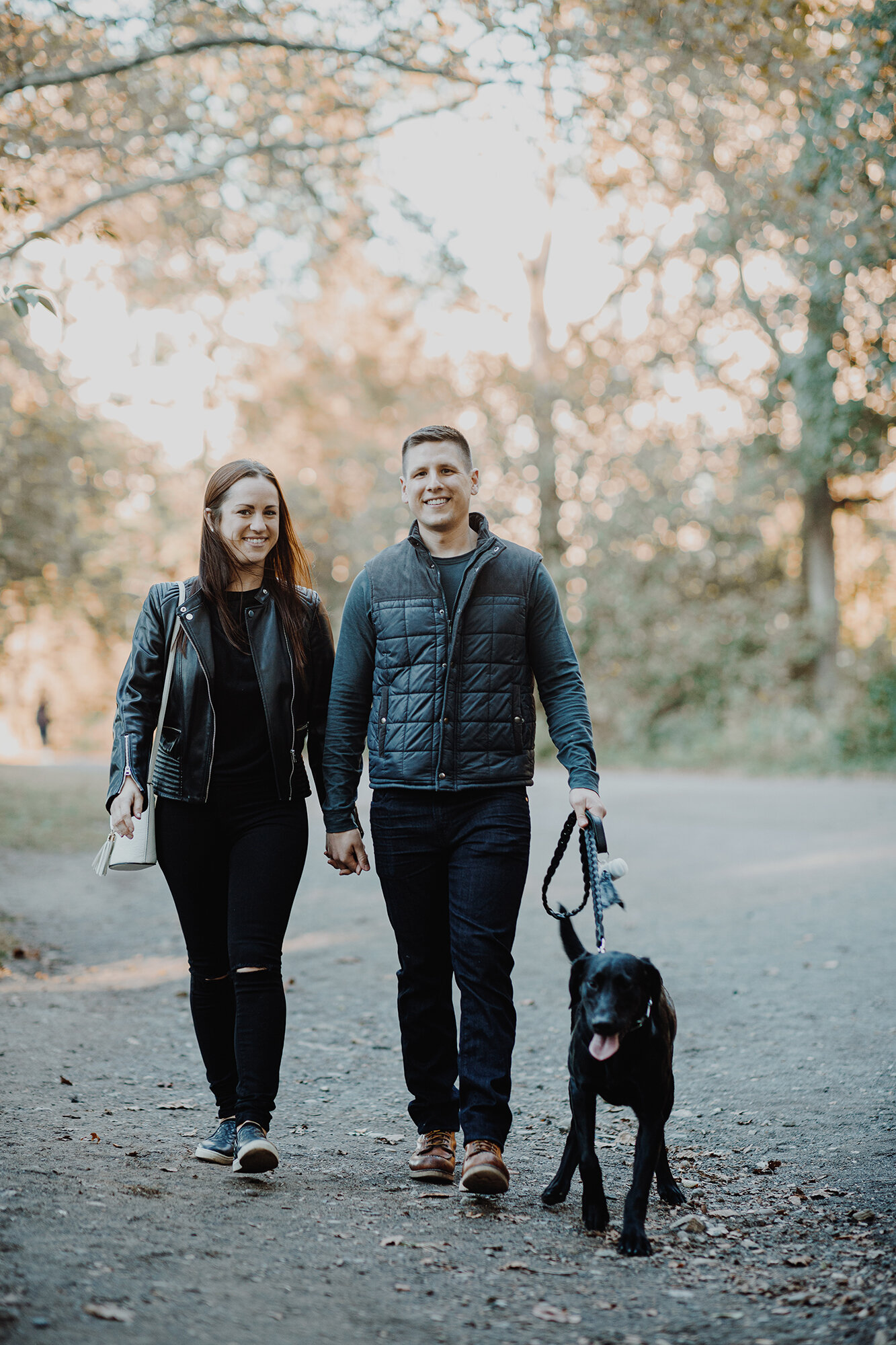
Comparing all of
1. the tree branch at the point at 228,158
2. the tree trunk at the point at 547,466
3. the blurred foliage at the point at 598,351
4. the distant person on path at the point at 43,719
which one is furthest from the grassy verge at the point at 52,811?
the distant person on path at the point at 43,719

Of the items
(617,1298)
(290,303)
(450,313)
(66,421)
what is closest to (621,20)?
(617,1298)

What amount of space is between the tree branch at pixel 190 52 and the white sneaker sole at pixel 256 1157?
7493mm

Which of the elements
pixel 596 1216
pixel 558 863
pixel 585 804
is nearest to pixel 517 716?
pixel 585 804

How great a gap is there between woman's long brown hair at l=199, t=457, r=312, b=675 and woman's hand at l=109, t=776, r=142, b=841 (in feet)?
1.90

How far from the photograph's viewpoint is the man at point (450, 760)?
389 centimetres

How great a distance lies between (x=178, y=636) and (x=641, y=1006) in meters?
1.90

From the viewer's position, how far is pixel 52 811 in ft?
53.9

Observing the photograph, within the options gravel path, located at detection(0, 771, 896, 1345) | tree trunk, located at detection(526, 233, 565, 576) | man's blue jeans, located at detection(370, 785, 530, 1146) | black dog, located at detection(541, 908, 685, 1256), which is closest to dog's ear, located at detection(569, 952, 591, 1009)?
black dog, located at detection(541, 908, 685, 1256)

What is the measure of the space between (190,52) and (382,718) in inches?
294

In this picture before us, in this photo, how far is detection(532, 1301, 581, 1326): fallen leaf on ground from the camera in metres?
2.96

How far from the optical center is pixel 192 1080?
536 centimetres

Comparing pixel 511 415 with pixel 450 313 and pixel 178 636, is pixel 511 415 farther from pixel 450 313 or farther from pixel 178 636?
pixel 178 636

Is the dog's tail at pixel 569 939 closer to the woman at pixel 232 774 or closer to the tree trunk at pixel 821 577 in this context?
the woman at pixel 232 774

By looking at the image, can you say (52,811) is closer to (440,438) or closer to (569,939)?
(440,438)
